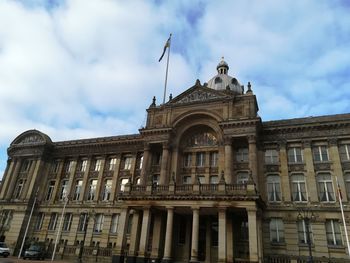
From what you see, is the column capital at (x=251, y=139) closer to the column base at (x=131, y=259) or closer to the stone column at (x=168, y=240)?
the stone column at (x=168, y=240)

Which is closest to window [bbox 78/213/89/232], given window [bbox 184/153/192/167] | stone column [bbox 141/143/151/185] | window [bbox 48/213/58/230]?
window [bbox 48/213/58/230]

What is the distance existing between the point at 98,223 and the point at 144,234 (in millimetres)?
12733

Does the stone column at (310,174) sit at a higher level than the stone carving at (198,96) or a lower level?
lower

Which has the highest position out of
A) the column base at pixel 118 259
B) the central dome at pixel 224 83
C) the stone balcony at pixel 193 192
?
the central dome at pixel 224 83

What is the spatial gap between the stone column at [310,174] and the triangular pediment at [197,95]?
37.2 ft

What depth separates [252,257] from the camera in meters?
24.8

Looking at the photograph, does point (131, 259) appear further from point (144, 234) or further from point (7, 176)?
point (7, 176)

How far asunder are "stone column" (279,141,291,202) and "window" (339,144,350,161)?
5.56m

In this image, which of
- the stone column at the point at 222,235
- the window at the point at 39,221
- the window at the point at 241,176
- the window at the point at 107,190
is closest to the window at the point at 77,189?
the window at the point at 107,190

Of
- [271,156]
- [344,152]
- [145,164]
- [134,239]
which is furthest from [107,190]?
[344,152]

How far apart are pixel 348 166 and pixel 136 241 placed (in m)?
23.4

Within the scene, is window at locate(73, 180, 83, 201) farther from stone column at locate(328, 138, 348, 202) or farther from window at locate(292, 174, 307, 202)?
stone column at locate(328, 138, 348, 202)

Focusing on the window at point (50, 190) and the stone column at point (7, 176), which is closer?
the window at point (50, 190)

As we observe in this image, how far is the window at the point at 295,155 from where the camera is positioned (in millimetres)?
32688
